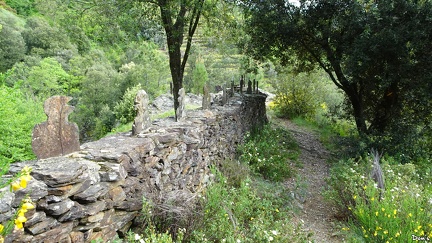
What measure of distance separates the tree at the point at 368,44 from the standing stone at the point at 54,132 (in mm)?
7637

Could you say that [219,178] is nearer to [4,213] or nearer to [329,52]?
[4,213]

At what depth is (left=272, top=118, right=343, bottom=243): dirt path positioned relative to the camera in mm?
4882

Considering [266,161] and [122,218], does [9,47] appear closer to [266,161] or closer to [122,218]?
[266,161]

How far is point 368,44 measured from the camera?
7738mm

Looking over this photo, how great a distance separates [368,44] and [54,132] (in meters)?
7.89

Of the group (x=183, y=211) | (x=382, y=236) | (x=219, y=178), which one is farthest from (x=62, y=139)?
(x=382, y=236)

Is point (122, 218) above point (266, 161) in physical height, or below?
above

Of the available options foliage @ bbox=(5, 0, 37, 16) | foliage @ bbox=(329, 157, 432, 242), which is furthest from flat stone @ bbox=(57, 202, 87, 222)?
foliage @ bbox=(5, 0, 37, 16)

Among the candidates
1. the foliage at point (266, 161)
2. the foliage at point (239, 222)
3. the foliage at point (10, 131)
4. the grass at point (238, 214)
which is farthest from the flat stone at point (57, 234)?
the foliage at point (10, 131)

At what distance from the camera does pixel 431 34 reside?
7246 millimetres

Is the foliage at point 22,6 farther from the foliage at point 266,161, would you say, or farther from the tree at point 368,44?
the foliage at point 266,161

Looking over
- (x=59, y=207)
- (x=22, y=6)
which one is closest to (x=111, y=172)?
(x=59, y=207)

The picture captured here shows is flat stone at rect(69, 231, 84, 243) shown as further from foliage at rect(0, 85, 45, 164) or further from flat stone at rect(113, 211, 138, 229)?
foliage at rect(0, 85, 45, 164)

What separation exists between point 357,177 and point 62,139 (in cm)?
490
